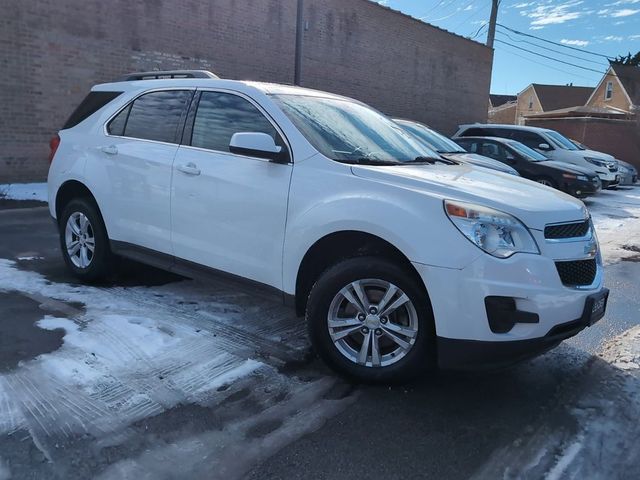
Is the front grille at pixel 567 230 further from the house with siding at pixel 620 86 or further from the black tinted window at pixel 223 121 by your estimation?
the house with siding at pixel 620 86

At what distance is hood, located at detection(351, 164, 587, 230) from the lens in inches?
126

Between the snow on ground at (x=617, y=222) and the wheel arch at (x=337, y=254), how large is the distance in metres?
5.35

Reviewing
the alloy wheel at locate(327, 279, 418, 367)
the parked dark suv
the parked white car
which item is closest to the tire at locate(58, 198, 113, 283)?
the alloy wheel at locate(327, 279, 418, 367)

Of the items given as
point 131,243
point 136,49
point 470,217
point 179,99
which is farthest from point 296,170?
point 136,49

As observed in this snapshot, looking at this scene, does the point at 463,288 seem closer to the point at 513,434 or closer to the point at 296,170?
the point at 513,434

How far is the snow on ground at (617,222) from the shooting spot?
8289 millimetres

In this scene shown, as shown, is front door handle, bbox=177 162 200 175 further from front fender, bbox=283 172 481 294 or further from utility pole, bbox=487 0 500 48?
utility pole, bbox=487 0 500 48

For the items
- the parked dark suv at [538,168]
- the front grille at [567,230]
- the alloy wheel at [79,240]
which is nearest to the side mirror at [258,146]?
the front grille at [567,230]

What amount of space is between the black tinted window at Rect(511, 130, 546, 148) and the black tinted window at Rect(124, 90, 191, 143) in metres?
13.1

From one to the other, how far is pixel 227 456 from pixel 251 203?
1.74m

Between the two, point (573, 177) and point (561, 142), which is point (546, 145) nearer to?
point (561, 142)

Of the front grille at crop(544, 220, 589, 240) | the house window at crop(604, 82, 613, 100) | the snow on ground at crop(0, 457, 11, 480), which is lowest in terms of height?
the snow on ground at crop(0, 457, 11, 480)

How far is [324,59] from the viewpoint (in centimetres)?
1720

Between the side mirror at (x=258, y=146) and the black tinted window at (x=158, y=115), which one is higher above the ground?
the black tinted window at (x=158, y=115)
